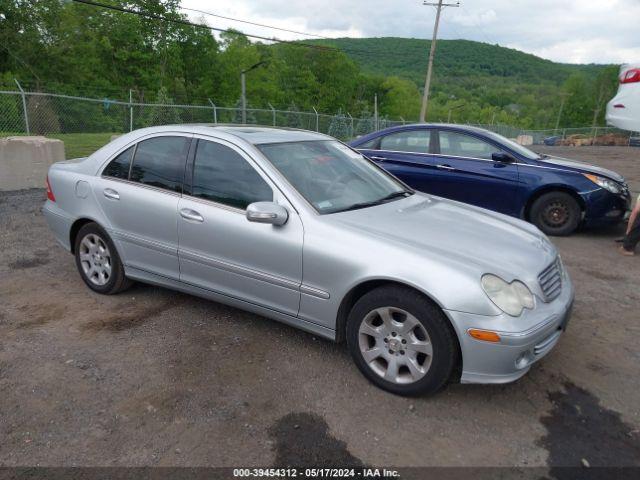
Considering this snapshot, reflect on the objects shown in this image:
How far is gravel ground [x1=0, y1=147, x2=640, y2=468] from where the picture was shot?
248 cm

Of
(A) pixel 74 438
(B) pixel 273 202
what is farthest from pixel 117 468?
(B) pixel 273 202

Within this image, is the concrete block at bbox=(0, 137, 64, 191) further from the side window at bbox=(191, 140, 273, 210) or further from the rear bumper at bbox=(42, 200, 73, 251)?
the side window at bbox=(191, 140, 273, 210)

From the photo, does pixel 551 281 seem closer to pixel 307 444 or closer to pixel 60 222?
pixel 307 444

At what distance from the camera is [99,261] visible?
427cm

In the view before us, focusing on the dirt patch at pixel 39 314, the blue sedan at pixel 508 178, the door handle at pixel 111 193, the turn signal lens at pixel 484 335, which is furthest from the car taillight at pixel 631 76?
the dirt patch at pixel 39 314

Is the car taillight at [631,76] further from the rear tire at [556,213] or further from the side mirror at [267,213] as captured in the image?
the side mirror at [267,213]

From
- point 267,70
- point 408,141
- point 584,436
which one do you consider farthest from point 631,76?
point 267,70

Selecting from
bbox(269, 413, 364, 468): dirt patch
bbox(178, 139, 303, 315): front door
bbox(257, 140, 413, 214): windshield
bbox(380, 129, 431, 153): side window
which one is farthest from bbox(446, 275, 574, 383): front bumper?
bbox(380, 129, 431, 153): side window

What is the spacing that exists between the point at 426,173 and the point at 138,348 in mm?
5031

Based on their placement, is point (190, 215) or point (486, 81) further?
point (486, 81)

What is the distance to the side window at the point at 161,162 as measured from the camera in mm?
3764

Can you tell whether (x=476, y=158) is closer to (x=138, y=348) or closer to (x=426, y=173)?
(x=426, y=173)

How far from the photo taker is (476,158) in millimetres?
7008

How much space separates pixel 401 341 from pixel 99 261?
9.22 ft
